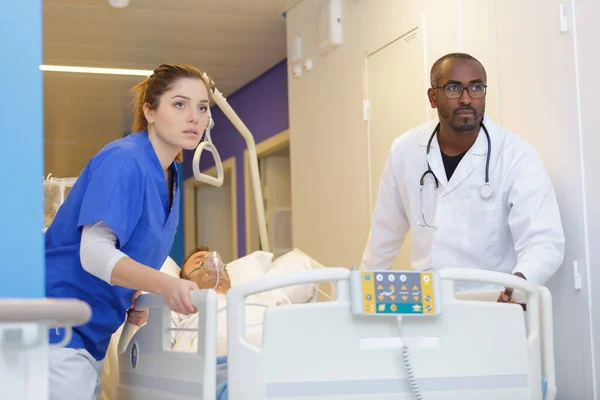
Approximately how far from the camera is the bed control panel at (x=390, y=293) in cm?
184

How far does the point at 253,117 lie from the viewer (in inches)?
282

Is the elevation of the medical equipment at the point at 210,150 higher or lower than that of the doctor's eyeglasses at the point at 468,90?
lower

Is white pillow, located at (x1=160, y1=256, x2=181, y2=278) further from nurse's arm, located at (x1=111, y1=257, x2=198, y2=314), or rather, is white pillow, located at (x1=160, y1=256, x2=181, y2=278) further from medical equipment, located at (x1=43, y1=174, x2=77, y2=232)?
nurse's arm, located at (x1=111, y1=257, x2=198, y2=314)

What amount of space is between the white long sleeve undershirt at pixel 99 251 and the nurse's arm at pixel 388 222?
1347mm

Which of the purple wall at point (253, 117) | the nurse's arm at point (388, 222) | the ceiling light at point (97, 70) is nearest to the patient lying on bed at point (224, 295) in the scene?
the nurse's arm at point (388, 222)

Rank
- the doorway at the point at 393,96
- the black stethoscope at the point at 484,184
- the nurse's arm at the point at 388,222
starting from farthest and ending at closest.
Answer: the doorway at the point at 393,96 < the nurse's arm at the point at 388,222 < the black stethoscope at the point at 484,184

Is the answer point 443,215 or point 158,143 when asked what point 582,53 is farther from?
point 158,143

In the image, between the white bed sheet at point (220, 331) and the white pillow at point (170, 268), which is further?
the white pillow at point (170, 268)

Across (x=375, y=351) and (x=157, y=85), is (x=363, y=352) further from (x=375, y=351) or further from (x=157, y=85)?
(x=157, y=85)

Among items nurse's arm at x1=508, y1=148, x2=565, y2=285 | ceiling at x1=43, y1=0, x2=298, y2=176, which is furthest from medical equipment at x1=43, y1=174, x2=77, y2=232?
ceiling at x1=43, y1=0, x2=298, y2=176

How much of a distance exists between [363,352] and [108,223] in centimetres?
64

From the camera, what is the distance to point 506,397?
200cm

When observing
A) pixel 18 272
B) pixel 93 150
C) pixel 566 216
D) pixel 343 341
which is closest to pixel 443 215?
pixel 566 216

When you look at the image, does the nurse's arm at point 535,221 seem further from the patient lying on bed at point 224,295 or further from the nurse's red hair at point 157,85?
the nurse's red hair at point 157,85
